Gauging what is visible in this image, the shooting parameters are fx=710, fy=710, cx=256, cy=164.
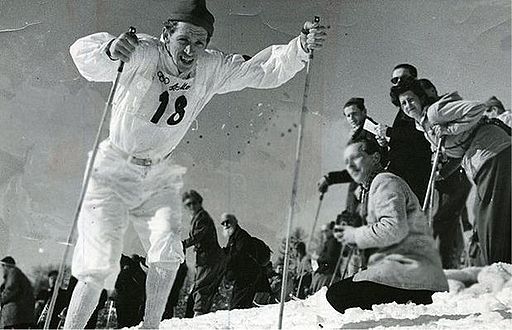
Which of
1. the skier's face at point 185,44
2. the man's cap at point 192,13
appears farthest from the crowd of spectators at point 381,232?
the man's cap at point 192,13

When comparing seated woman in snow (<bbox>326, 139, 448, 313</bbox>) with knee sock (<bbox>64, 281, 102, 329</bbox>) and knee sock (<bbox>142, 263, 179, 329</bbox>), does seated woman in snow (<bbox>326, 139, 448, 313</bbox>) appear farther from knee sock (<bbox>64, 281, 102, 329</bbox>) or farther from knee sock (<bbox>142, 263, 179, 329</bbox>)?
knee sock (<bbox>64, 281, 102, 329</bbox>)

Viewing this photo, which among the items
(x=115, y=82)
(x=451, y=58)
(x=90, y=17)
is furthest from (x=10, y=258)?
(x=451, y=58)

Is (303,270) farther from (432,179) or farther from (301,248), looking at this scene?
(432,179)

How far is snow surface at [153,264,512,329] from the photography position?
2.38 meters

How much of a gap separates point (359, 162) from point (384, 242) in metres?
0.30

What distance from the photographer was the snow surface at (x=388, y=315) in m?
2.38

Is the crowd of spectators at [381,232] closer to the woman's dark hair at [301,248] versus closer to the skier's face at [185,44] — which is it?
the woman's dark hair at [301,248]

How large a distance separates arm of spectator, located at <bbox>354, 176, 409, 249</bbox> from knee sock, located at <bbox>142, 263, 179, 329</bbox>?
0.69 metres

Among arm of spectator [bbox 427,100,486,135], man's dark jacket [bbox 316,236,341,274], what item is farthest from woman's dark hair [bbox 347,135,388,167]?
man's dark jacket [bbox 316,236,341,274]

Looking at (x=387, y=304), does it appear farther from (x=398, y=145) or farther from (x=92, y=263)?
(x=92, y=263)

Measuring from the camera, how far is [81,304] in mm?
2199

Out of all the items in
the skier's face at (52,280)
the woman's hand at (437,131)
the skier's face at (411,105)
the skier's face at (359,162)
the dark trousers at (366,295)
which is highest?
the skier's face at (411,105)

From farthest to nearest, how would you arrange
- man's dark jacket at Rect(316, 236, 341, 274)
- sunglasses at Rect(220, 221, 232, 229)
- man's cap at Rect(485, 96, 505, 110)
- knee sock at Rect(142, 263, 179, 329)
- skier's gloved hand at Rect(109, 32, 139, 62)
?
man's cap at Rect(485, 96, 505, 110)
man's dark jacket at Rect(316, 236, 341, 274)
sunglasses at Rect(220, 221, 232, 229)
knee sock at Rect(142, 263, 179, 329)
skier's gloved hand at Rect(109, 32, 139, 62)

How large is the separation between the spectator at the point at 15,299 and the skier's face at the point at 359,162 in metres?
1.16
